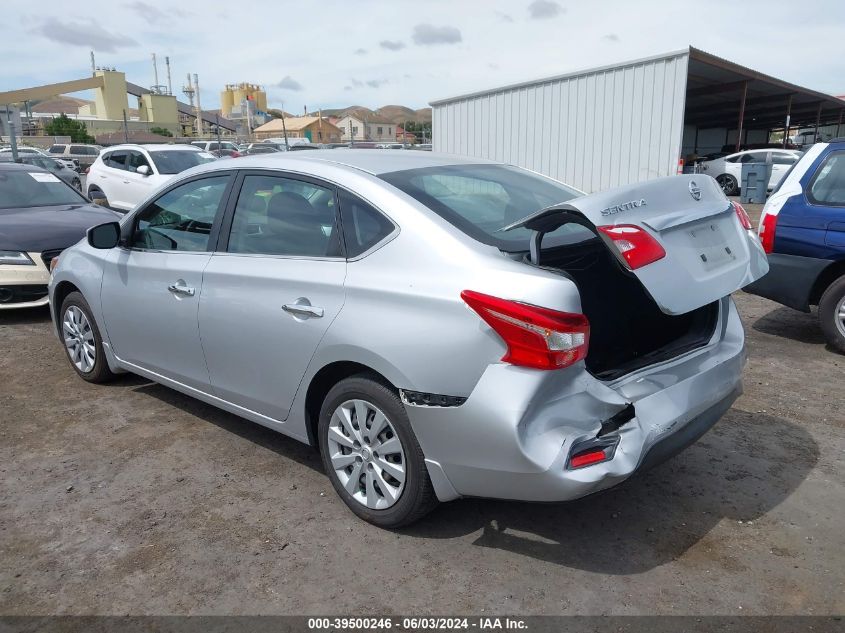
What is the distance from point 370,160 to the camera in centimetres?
358

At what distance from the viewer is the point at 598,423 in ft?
8.61

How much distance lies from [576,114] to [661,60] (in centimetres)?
218

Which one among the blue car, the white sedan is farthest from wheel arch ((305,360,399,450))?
the white sedan

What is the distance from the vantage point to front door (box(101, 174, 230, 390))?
3848 millimetres

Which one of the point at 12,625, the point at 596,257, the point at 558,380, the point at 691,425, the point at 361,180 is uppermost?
the point at 361,180

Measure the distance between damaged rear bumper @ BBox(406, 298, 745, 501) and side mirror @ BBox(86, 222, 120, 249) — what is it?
8.46 feet

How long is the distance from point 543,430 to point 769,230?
4154 millimetres

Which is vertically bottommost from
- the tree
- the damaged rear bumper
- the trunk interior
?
the damaged rear bumper

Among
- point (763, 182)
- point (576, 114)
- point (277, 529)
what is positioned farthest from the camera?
point (763, 182)

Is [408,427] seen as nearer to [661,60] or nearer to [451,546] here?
[451,546]

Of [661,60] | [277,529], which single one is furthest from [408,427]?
[661,60]

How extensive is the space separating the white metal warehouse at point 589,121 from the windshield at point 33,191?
9.23 m

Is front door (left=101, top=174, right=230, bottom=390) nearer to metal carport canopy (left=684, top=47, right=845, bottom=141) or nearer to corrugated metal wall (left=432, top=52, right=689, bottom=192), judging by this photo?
corrugated metal wall (left=432, top=52, right=689, bottom=192)

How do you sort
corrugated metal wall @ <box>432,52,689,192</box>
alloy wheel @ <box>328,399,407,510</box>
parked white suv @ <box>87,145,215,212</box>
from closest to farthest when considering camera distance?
1. alloy wheel @ <box>328,399,407,510</box>
2. parked white suv @ <box>87,145,215,212</box>
3. corrugated metal wall @ <box>432,52,689,192</box>
